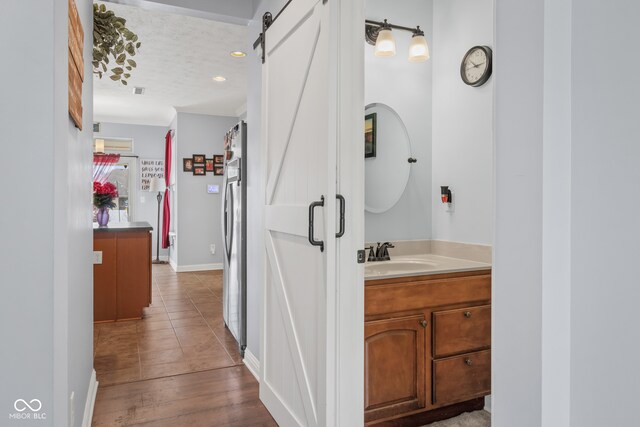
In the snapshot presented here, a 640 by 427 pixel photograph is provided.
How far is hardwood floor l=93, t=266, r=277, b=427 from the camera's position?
2329mm

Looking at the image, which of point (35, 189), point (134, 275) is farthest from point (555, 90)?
point (134, 275)

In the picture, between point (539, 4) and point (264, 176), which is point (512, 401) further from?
point (264, 176)

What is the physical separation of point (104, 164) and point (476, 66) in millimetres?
7731

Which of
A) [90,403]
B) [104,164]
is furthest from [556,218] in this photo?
[104,164]

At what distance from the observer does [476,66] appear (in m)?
2.47

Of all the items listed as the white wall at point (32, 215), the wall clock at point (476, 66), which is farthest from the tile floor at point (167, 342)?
the wall clock at point (476, 66)

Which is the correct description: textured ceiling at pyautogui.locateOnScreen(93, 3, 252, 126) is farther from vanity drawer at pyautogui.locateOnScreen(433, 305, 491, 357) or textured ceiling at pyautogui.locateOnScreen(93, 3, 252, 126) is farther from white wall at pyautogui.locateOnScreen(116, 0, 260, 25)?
vanity drawer at pyautogui.locateOnScreen(433, 305, 491, 357)

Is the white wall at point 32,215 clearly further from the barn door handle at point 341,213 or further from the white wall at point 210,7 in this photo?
the white wall at point 210,7

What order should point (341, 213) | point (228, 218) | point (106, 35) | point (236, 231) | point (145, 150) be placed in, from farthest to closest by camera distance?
point (145, 150)
point (228, 218)
point (236, 231)
point (106, 35)
point (341, 213)

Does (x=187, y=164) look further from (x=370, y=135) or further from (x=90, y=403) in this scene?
(x=90, y=403)

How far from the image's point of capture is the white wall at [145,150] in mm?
8242

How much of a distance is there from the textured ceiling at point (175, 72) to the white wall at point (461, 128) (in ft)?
6.41

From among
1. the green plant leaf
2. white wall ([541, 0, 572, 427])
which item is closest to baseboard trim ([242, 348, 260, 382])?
the green plant leaf

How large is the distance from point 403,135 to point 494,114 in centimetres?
193
